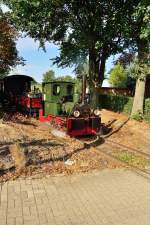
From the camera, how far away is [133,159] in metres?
12.1

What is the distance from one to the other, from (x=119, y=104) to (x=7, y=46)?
370 inches

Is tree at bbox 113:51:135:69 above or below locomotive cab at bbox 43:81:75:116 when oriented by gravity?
above

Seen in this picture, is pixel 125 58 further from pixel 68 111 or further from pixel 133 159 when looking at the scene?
pixel 133 159

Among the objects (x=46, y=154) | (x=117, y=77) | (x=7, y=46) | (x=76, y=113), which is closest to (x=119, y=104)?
(x=7, y=46)

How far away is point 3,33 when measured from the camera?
69.7 ft

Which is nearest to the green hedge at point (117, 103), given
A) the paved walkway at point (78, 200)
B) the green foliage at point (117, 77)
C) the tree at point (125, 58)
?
the tree at point (125, 58)

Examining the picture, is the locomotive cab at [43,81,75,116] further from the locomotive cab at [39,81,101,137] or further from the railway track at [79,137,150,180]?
the railway track at [79,137,150,180]

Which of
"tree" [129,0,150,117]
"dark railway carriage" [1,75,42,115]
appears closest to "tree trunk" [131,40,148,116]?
"tree" [129,0,150,117]

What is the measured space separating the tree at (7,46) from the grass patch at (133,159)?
37.0 ft

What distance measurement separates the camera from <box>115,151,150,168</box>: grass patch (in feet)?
37.4

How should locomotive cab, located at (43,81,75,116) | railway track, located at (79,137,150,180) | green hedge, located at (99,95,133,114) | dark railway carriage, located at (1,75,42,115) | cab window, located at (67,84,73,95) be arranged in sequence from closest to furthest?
railway track, located at (79,137,150,180)
locomotive cab, located at (43,81,75,116)
cab window, located at (67,84,73,95)
dark railway carriage, located at (1,75,42,115)
green hedge, located at (99,95,133,114)

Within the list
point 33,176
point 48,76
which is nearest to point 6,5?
point 33,176

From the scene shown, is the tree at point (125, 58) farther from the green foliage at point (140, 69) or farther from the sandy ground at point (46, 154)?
the sandy ground at point (46, 154)

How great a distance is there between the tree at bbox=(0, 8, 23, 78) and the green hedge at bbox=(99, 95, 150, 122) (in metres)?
7.83
